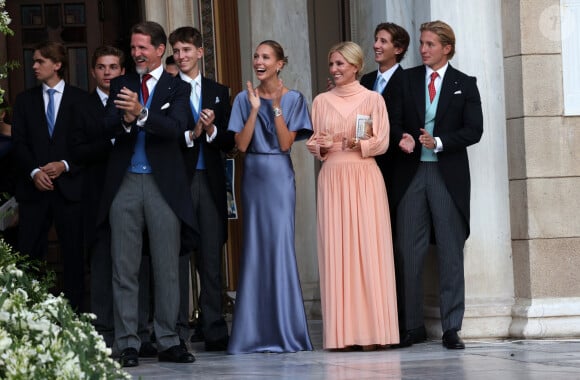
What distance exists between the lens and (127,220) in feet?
25.9

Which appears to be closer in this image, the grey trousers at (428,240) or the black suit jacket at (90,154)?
the black suit jacket at (90,154)

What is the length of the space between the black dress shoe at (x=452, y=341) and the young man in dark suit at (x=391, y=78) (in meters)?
0.41

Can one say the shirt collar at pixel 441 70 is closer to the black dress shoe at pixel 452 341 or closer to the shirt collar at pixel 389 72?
the shirt collar at pixel 389 72

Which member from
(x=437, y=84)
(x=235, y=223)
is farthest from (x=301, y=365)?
(x=235, y=223)

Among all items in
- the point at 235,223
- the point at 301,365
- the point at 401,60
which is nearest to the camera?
the point at 301,365

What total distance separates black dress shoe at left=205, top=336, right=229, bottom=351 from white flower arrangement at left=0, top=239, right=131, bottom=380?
3474 millimetres

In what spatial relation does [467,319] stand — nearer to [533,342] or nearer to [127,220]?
[533,342]

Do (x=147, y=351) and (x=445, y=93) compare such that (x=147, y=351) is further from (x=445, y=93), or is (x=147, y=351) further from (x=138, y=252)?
(x=445, y=93)

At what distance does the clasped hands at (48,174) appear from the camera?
9.13 meters

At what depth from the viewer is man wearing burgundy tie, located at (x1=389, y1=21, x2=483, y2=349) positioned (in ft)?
28.3

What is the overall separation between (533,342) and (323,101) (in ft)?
6.63

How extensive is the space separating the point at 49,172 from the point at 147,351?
1456 millimetres

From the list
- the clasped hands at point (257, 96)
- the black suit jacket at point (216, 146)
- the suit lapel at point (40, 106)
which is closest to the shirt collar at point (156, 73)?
the clasped hands at point (257, 96)

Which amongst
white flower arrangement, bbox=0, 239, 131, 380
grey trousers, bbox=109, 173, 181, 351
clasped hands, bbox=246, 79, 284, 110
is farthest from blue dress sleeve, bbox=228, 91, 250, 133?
white flower arrangement, bbox=0, 239, 131, 380
